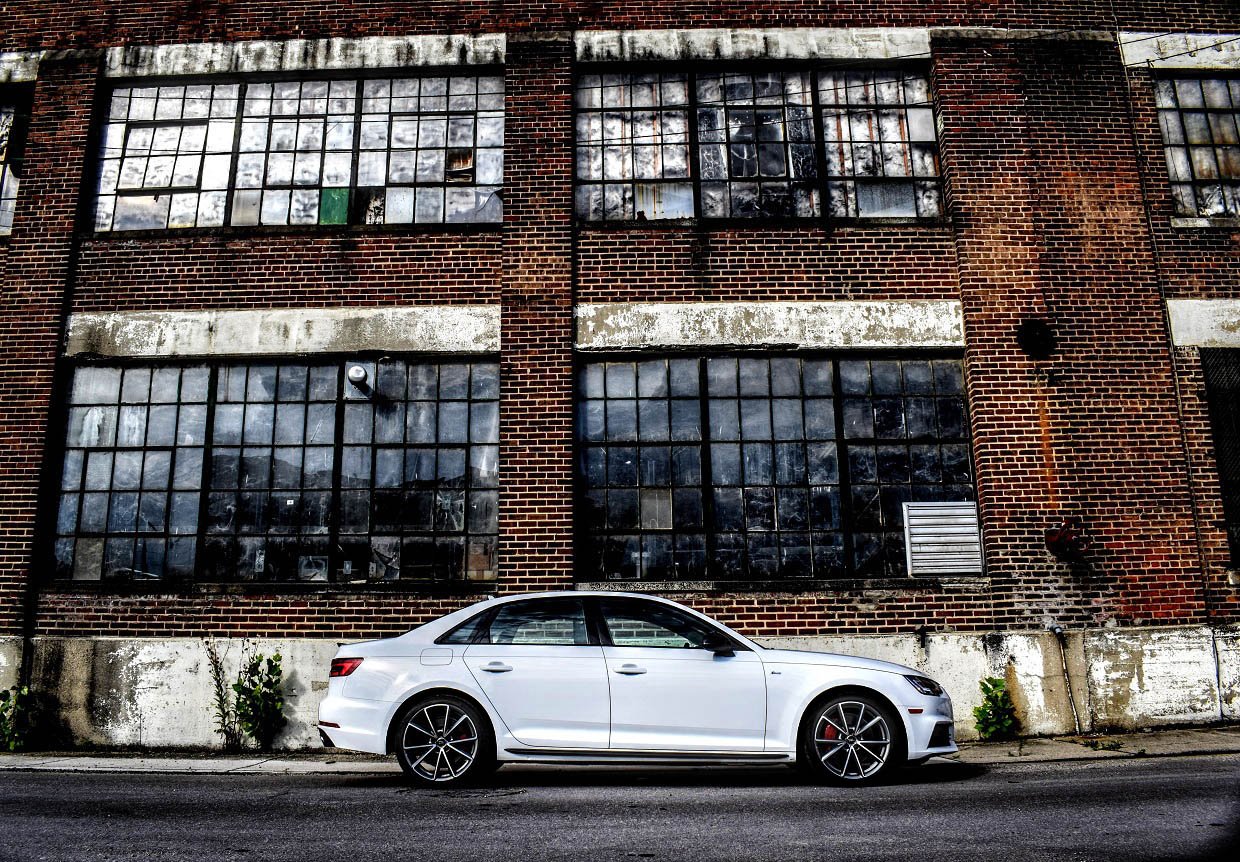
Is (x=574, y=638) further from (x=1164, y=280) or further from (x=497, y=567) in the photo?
(x=1164, y=280)

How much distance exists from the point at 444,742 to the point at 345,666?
93cm

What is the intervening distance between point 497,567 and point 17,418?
5.64 m

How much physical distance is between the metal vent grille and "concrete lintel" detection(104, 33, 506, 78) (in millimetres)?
7228

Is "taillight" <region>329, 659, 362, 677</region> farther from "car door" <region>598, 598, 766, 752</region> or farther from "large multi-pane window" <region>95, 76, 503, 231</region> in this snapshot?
"large multi-pane window" <region>95, 76, 503, 231</region>

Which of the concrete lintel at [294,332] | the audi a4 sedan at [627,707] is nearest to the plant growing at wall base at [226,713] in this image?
the audi a4 sedan at [627,707]

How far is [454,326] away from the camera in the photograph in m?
10.3

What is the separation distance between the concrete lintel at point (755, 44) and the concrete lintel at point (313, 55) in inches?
51.4

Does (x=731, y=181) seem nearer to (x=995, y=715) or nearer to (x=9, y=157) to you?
(x=995, y=715)

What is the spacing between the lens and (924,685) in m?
6.73

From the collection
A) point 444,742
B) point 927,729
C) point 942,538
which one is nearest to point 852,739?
point 927,729

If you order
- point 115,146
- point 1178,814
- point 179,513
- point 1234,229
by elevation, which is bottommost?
point 1178,814

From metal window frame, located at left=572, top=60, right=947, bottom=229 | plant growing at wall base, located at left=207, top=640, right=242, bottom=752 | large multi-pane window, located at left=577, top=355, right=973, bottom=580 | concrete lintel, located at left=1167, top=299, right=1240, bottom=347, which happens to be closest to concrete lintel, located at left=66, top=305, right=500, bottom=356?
large multi-pane window, located at left=577, top=355, right=973, bottom=580

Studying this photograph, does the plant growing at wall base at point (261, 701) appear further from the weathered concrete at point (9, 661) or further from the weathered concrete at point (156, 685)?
the weathered concrete at point (9, 661)

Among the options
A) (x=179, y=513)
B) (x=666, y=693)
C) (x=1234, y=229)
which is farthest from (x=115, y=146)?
(x=1234, y=229)
